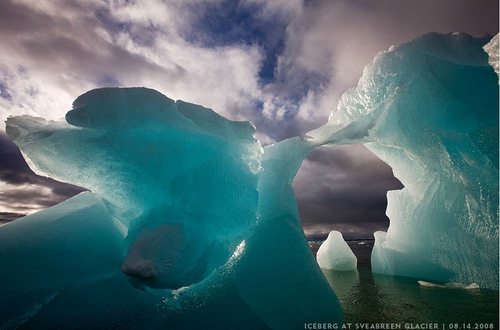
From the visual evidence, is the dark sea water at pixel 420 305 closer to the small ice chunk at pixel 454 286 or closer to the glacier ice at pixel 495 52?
the small ice chunk at pixel 454 286

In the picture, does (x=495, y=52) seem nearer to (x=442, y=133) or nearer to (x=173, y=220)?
(x=442, y=133)

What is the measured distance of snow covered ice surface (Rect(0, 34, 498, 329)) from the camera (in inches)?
128

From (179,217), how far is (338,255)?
8809mm

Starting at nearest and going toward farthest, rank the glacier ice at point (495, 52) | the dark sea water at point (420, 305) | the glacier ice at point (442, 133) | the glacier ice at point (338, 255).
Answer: the dark sea water at point (420, 305) < the glacier ice at point (495, 52) < the glacier ice at point (442, 133) < the glacier ice at point (338, 255)

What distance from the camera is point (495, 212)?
5422 mm

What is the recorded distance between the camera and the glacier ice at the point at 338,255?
35.0 ft

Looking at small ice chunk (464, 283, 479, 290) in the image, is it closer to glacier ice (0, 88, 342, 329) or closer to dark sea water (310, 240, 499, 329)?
dark sea water (310, 240, 499, 329)

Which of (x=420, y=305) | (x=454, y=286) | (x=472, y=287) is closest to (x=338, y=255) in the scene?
(x=454, y=286)

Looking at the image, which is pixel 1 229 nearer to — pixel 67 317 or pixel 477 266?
pixel 67 317

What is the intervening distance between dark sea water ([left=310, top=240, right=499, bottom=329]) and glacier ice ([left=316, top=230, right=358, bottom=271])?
3.86m

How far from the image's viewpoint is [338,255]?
1072 centimetres

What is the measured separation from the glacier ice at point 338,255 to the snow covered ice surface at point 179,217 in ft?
17.0

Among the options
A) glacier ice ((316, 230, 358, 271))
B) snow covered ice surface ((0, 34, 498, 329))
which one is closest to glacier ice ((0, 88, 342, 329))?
snow covered ice surface ((0, 34, 498, 329))

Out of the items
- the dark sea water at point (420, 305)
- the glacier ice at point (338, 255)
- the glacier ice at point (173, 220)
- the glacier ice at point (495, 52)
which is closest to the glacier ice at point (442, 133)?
the dark sea water at point (420, 305)
